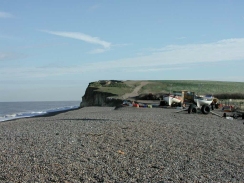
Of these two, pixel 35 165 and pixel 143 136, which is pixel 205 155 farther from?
pixel 35 165

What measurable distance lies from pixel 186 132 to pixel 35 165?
28.9ft

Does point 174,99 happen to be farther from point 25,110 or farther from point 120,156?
point 25,110

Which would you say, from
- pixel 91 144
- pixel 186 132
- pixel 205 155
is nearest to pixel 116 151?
pixel 91 144

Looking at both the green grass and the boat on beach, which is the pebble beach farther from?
the green grass

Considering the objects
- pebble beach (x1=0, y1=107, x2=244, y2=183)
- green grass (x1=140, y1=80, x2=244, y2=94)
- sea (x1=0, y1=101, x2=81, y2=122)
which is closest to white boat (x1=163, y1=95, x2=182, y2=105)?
sea (x1=0, y1=101, x2=81, y2=122)

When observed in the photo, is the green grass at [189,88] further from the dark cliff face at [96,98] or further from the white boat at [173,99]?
the white boat at [173,99]

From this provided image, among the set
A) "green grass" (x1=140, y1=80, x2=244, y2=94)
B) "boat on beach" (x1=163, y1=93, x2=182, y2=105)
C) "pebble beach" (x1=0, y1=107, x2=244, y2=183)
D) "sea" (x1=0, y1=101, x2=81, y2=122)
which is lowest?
"sea" (x1=0, y1=101, x2=81, y2=122)

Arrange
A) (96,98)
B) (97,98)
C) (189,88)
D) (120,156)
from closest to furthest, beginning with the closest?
(120,156), (97,98), (96,98), (189,88)

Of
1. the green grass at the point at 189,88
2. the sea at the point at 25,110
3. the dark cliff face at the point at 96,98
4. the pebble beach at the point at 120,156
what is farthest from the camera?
the green grass at the point at 189,88

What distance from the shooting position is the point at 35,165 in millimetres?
10828

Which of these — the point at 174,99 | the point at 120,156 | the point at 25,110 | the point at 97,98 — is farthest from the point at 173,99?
the point at 25,110

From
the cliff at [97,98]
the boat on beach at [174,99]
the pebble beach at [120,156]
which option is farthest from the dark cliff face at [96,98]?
the pebble beach at [120,156]

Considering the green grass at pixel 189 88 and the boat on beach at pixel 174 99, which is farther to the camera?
the green grass at pixel 189 88

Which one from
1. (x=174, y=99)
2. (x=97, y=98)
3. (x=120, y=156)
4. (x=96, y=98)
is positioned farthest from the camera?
(x=96, y=98)
